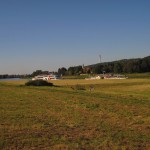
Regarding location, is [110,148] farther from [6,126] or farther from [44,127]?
[6,126]

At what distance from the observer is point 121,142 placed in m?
10.3

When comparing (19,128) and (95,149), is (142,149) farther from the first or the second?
(19,128)

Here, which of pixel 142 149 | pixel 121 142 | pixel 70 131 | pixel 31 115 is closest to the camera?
pixel 142 149

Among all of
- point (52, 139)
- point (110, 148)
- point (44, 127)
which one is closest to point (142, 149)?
point (110, 148)

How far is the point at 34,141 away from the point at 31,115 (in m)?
6.54

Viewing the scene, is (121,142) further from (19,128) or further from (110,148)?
(19,128)

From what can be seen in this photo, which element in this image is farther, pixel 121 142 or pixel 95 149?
pixel 121 142

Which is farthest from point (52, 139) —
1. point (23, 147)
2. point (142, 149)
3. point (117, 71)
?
point (117, 71)

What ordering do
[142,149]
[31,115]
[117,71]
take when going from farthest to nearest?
[117,71] → [31,115] → [142,149]

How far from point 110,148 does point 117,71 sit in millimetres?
184770

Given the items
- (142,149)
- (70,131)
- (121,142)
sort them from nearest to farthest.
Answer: (142,149)
(121,142)
(70,131)

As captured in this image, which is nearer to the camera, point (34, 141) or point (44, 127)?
point (34, 141)

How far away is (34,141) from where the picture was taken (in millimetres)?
10633

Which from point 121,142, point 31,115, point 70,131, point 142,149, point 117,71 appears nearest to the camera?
point 142,149
